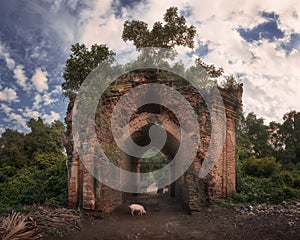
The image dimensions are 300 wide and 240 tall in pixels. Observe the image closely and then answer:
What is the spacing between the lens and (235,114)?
35.2 ft

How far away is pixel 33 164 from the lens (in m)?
17.4

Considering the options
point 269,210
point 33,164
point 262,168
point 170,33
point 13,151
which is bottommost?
point 269,210

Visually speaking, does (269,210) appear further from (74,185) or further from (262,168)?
(74,185)

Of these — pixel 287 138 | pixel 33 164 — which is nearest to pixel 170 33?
pixel 33 164

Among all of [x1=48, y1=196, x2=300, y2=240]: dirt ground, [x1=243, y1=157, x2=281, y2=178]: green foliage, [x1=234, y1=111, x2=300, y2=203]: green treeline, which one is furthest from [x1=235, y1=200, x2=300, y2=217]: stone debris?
[x1=243, y1=157, x2=281, y2=178]: green foliage

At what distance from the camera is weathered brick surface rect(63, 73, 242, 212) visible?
28.1 feet

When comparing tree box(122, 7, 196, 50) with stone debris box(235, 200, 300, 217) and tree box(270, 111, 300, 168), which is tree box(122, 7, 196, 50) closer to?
stone debris box(235, 200, 300, 217)

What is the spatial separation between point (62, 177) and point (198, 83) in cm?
766

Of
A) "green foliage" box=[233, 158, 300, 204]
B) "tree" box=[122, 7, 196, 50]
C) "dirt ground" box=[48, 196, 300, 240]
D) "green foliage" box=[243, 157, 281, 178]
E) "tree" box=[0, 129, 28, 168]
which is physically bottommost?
"dirt ground" box=[48, 196, 300, 240]

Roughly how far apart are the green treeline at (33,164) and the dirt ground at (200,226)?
4138 millimetres

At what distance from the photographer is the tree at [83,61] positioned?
1065 centimetres

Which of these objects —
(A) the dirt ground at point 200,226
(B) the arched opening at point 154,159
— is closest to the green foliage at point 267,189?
(A) the dirt ground at point 200,226

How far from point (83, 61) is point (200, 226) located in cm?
798

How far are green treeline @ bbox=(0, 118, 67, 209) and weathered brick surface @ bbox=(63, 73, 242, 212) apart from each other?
8.47ft
